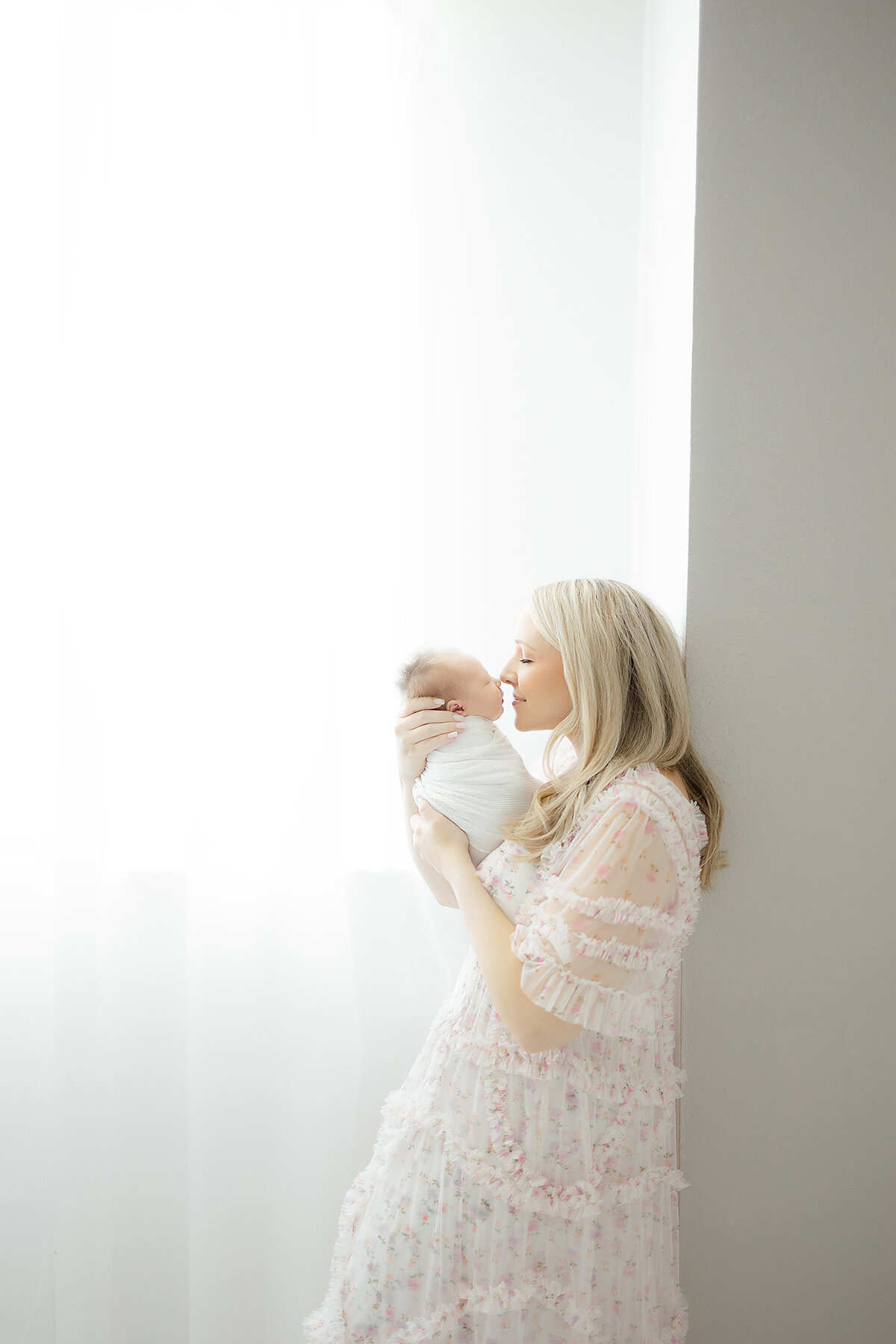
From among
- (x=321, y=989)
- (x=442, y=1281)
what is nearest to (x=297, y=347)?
(x=321, y=989)

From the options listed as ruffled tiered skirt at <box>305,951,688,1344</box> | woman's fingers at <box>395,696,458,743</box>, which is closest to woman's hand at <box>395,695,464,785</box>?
woman's fingers at <box>395,696,458,743</box>

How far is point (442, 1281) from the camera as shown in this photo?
1153 millimetres

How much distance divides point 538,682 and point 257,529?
0.69m

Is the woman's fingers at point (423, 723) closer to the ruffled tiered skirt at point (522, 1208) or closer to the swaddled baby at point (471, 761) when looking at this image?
the swaddled baby at point (471, 761)

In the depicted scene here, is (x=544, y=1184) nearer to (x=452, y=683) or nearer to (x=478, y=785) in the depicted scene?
(x=478, y=785)

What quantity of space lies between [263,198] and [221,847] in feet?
4.13

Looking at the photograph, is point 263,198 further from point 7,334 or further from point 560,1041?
point 560,1041

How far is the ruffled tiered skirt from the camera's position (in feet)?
3.74

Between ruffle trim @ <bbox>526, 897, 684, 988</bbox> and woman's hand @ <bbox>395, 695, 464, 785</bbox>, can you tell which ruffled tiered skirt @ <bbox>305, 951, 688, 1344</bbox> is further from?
woman's hand @ <bbox>395, 695, 464, 785</bbox>

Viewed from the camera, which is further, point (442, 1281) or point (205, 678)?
point (205, 678)

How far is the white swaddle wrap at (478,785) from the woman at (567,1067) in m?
0.04

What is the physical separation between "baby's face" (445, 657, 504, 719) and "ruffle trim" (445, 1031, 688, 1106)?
1.57 feet

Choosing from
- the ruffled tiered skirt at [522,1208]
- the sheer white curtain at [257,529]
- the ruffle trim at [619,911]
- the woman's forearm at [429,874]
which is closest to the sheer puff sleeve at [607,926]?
the ruffle trim at [619,911]

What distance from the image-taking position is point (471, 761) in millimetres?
1310
